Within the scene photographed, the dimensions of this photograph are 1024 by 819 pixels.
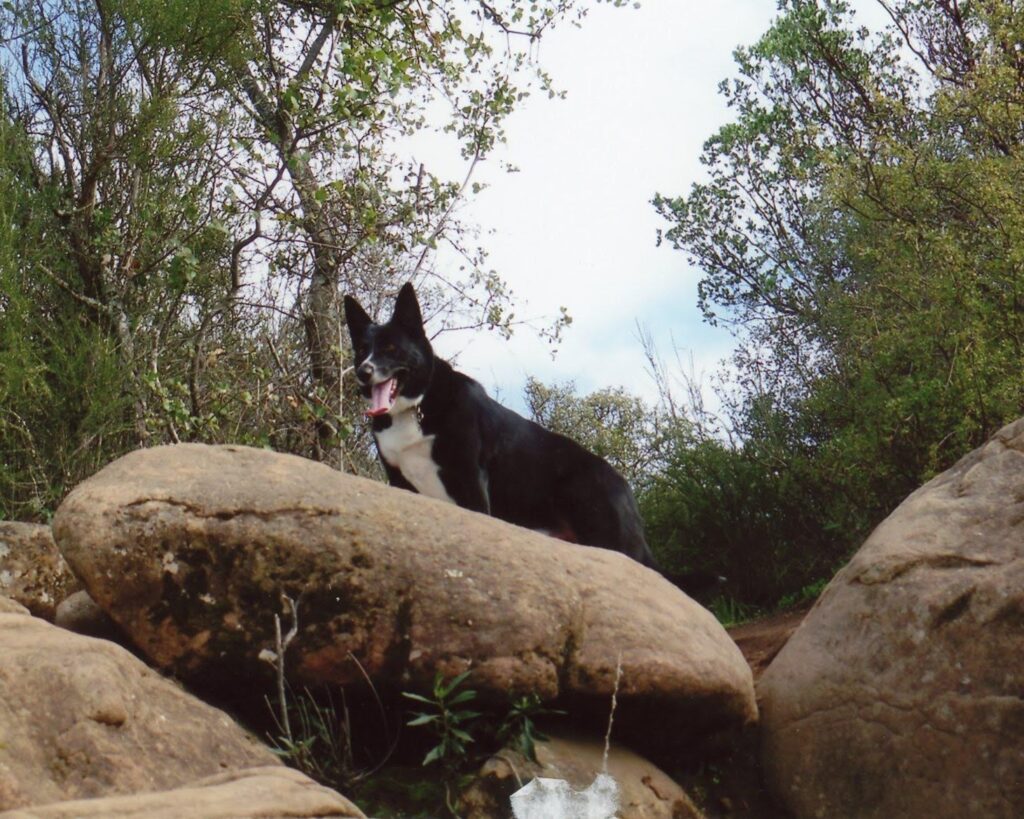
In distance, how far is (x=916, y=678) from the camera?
5457 millimetres

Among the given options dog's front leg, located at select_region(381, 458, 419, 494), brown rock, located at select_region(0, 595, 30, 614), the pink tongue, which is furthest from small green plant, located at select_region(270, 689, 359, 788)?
the pink tongue

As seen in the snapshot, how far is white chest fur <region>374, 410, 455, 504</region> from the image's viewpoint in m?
6.98

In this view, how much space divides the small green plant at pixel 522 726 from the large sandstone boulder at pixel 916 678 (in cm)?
127

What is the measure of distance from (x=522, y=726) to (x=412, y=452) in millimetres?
2205

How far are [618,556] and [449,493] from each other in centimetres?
119

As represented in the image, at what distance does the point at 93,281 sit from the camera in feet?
28.7

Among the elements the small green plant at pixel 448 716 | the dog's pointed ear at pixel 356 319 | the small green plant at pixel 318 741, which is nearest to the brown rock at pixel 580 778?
the small green plant at pixel 448 716

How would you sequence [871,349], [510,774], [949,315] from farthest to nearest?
[871,349] → [949,315] → [510,774]

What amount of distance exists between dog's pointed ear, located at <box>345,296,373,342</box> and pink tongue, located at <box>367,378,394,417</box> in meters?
0.46

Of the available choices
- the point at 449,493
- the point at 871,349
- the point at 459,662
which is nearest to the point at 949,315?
the point at 871,349

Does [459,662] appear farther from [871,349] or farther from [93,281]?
[871,349]

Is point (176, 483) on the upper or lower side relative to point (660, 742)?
upper

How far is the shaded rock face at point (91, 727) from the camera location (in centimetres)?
430

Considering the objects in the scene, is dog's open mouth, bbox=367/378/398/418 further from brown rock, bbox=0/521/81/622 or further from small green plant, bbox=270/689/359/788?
small green plant, bbox=270/689/359/788
